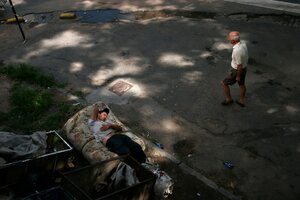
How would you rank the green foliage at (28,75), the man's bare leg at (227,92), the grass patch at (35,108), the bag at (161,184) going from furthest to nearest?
1. the green foliage at (28,75)
2. the man's bare leg at (227,92)
3. the grass patch at (35,108)
4. the bag at (161,184)

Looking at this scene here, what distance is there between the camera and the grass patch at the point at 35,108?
8.43 m

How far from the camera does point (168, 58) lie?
11180 mm

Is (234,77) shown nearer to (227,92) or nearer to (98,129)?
(227,92)

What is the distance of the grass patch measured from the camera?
27.7 ft

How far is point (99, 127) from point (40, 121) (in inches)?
72.9

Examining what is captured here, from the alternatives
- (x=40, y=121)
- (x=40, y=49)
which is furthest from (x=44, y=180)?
(x=40, y=49)

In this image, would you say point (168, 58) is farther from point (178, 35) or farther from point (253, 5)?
point (253, 5)

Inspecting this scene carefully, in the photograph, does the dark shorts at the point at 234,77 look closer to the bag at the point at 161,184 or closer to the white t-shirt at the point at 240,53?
the white t-shirt at the point at 240,53

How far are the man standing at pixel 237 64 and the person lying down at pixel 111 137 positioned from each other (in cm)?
286

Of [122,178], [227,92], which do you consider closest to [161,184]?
[122,178]

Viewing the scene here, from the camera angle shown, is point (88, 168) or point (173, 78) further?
point (173, 78)

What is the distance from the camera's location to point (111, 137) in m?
7.10

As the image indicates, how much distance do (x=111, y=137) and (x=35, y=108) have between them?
8.91ft

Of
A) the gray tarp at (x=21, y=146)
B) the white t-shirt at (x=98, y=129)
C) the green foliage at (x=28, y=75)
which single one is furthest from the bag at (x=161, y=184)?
the green foliage at (x=28, y=75)
